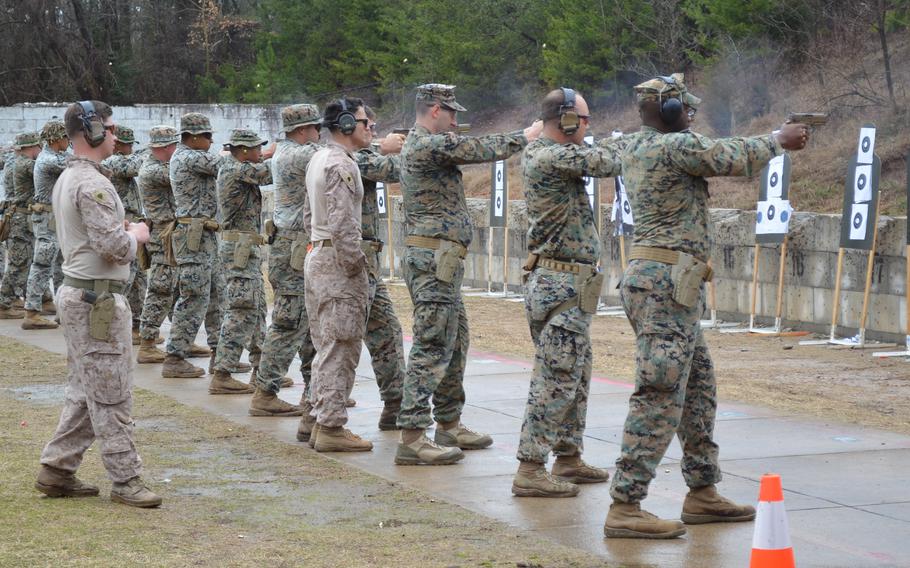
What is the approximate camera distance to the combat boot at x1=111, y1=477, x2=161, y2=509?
6488mm

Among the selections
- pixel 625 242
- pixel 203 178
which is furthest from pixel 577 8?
pixel 203 178

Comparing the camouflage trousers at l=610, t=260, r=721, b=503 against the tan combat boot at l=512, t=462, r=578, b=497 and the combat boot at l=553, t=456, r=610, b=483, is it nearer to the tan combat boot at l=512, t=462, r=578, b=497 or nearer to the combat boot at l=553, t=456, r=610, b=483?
the tan combat boot at l=512, t=462, r=578, b=497

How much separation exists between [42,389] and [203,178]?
7.51 feet

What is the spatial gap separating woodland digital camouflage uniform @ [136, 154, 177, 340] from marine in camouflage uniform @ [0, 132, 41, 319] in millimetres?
4354

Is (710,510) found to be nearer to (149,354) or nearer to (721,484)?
(721,484)

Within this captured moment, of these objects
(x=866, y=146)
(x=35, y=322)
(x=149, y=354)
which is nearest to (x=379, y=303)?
(x=149, y=354)

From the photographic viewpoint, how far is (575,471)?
6.98 m

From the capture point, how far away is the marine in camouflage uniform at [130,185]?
41.9 feet

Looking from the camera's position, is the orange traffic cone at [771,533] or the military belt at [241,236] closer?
the orange traffic cone at [771,533]

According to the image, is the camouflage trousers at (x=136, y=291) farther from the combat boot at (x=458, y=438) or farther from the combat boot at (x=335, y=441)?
the combat boot at (x=458, y=438)

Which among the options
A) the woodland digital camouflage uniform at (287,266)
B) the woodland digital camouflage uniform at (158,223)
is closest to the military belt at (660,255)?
the woodland digital camouflage uniform at (287,266)

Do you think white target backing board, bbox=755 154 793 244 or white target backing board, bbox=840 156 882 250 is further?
white target backing board, bbox=755 154 793 244

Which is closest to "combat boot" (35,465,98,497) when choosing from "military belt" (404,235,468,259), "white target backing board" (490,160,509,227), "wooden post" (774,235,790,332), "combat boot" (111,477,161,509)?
"combat boot" (111,477,161,509)

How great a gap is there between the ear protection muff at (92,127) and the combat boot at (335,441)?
244cm
